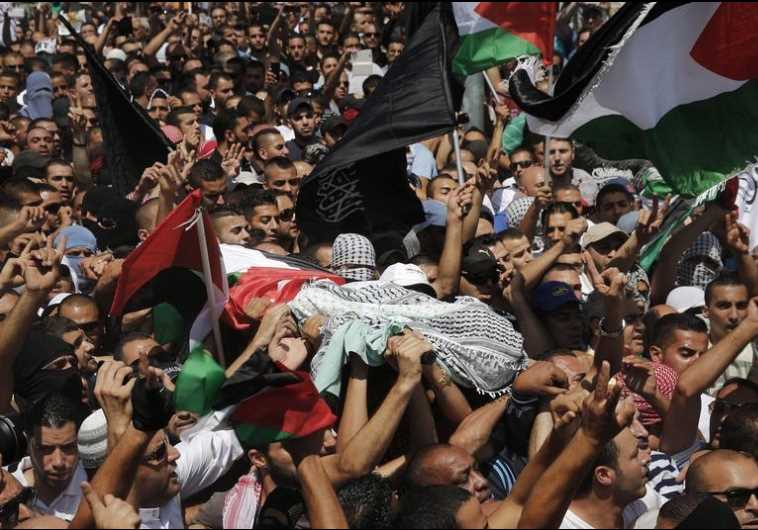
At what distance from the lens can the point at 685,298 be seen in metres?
7.79

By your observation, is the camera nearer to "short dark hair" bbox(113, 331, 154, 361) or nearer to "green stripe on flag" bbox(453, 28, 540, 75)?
"short dark hair" bbox(113, 331, 154, 361)

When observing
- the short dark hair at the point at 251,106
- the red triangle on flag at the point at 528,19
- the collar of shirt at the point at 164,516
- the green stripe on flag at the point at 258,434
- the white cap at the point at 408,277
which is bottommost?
the short dark hair at the point at 251,106

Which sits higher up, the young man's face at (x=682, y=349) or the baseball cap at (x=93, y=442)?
the baseball cap at (x=93, y=442)

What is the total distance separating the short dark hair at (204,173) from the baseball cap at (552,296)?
2290 millimetres

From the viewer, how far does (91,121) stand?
10500mm

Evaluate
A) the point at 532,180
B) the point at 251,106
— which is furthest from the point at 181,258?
the point at 251,106

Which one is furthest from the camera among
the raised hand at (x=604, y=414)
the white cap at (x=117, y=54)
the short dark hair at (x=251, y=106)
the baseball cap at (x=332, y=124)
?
the white cap at (x=117, y=54)

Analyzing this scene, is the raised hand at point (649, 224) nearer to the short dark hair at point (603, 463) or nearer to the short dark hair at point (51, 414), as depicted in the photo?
the short dark hair at point (603, 463)

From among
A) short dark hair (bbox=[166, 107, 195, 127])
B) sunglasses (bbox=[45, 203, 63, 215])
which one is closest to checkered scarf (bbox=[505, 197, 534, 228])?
short dark hair (bbox=[166, 107, 195, 127])

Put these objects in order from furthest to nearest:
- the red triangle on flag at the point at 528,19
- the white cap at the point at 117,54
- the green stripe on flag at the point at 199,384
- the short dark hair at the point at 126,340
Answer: the white cap at the point at 117,54 → the red triangle on flag at the point at 528,19 → the short dark hair at the point at 126,340 → the green stripe on flag at the point at 199,384

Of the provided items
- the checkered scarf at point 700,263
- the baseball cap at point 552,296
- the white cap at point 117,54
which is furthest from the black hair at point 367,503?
the white cap at point 117,54

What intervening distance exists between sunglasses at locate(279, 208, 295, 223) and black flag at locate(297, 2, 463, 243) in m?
0.49

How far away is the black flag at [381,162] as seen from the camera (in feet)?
23.7

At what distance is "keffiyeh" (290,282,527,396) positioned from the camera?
5223mm
